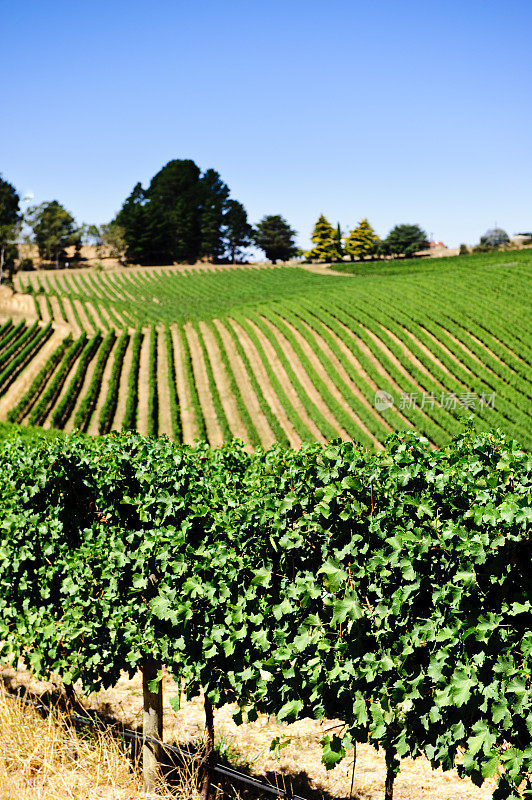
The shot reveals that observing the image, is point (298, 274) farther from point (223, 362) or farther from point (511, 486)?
point (511, 486)

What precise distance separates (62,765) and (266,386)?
1105 inches

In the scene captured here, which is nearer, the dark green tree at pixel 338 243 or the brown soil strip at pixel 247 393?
the brown soil strip at pixel 247 393

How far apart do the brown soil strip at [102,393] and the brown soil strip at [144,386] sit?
1.89 meters

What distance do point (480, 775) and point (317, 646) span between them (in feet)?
4.60

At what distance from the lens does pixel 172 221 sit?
343 feet

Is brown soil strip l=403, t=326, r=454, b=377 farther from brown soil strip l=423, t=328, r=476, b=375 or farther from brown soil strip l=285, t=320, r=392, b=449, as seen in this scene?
brown soil strip l=285, t=320, r=392, b=449

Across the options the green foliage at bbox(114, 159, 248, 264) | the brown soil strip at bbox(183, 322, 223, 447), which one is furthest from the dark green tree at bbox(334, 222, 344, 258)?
the brown soil strip at bbox(183, 322, 223, 447)

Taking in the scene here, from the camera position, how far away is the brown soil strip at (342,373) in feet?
93.2

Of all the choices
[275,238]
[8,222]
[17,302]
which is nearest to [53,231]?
[8,222]

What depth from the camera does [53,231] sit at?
10200 cm

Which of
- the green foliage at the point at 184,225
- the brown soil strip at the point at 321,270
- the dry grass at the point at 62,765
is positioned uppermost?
the green foliage at the point at 184,225

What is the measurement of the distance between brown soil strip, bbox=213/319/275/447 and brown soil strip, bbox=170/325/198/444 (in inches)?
116

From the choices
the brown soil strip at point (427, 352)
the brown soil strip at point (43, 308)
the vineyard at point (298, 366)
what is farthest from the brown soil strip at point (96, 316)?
the brown soil strip at point (427, 352)

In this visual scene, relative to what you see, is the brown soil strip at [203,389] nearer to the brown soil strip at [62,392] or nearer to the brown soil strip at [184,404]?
the brown soil strip at [184,404]
